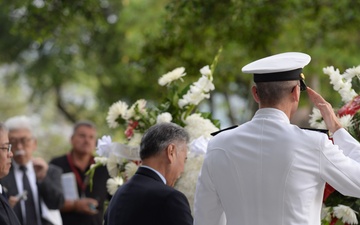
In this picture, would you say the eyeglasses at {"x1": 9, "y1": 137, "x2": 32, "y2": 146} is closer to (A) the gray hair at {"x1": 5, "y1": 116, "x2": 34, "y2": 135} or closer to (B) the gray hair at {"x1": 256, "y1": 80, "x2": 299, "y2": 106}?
(A) the gray hair at {"x1": 5, "y1": 116, "x2": 34, "y2": 135}

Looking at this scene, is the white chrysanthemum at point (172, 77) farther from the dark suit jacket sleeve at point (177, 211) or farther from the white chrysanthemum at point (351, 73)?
the dark suit jacket sleeve at point (177, 211)

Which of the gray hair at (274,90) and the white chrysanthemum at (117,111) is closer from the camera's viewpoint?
the gray hair at (274,90)

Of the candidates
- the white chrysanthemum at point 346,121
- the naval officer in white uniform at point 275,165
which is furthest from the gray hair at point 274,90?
the white chrysanthemum at point 346,121

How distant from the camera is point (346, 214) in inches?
231

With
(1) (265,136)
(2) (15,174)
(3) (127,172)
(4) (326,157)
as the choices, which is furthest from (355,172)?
(2) (15,174)

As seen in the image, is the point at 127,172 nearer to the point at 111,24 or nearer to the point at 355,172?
the point at 355,172

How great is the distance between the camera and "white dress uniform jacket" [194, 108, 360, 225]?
4.66 meters

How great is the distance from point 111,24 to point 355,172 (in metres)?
18.7

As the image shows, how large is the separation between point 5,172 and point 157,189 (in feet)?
4.58

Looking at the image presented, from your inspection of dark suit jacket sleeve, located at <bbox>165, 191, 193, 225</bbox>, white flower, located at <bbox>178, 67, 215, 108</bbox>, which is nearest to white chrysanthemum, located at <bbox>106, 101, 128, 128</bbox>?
white flower, located at <bbox>178, 67, 215, 108</bbox>

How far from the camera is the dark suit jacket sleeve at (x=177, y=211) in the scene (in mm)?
5457

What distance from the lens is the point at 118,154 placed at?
22.5ft

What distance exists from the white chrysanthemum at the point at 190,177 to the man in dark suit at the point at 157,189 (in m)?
0.79

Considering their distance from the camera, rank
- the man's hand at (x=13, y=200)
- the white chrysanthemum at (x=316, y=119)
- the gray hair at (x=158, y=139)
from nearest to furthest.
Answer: the gray hair at (x=158, y=139)
the white chrysanthemum at (x=316, y=119)
the man's hand at (x=13, y=200)
